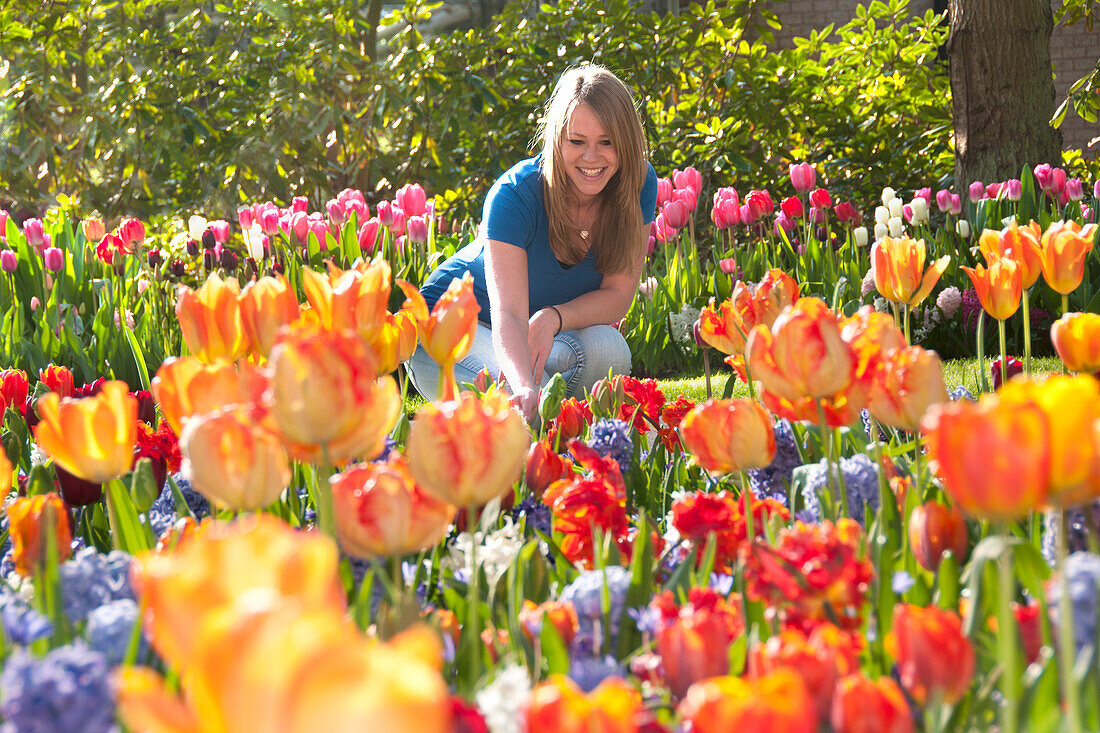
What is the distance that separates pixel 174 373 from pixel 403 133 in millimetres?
7122

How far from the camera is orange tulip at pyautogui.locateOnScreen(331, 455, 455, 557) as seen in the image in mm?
804

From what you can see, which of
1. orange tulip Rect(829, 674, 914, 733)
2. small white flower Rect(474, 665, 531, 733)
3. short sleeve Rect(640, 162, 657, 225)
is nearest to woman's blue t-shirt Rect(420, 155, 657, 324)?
short sleeve Rect(640, 162, 657, 225)

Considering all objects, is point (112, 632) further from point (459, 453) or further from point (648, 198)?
point (648, 198)

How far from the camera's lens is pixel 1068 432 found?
0.62 m

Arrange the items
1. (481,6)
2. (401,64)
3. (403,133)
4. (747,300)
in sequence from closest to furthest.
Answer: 1. (747,300)
2. (401,64)
3. (403,133)
4. (481,6)

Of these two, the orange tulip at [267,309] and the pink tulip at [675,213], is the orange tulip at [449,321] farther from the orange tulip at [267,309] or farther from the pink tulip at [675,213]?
the pink tulip at [675,213]

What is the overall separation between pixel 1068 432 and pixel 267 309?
2.52ft

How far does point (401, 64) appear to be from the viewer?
289 inches

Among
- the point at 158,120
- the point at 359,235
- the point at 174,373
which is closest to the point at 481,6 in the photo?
the point at 158,120

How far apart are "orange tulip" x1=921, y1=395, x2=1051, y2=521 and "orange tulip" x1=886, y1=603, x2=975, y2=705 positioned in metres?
0.08

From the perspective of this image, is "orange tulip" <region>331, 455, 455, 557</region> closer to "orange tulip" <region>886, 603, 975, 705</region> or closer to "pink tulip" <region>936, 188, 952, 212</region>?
"orange tulip" <region>886, 603, 975, 705</region>

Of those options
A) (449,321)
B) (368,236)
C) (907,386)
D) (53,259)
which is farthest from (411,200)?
(907,386)

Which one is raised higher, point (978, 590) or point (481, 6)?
point (481, 6)

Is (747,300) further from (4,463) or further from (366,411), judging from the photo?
(4,463)
